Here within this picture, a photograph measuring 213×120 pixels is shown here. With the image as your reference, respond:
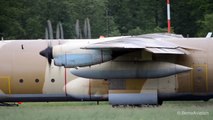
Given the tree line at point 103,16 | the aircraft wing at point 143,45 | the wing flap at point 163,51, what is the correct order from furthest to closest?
1. the tree line at point 103,16
2. the wing flap at point 163,51
3. the aircraft wing at point 143,45

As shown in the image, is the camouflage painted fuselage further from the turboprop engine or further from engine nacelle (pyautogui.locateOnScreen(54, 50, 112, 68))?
engine nacelle (pyautogui.locateOnScreen(54, 50, 112, 68))

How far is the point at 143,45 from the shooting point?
2336 centimetres

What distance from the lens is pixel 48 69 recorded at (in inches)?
987

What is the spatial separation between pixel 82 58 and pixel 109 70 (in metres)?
1.08

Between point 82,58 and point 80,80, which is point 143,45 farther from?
point 80,80

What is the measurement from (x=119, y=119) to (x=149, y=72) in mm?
4968

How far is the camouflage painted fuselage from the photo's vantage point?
24.5m

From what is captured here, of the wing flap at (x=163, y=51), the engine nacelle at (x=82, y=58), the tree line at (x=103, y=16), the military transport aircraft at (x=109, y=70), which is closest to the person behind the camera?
the wing flap at (x=163, y=51)

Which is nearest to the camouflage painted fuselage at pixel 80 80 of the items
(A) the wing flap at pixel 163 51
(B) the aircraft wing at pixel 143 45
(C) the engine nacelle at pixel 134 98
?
(C) the engine nacelle at pixel 134 98

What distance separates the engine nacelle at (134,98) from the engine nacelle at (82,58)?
1.44 metres

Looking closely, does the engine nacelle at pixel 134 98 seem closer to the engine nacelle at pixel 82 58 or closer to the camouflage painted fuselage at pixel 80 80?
the camouflage painted fuselage at pixel 80 80

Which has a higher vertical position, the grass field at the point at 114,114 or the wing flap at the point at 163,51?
the wing flap at the point at 163,51

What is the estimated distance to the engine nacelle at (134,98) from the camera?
24.4 m

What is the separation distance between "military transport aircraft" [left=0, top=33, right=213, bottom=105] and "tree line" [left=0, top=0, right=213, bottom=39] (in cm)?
1846
